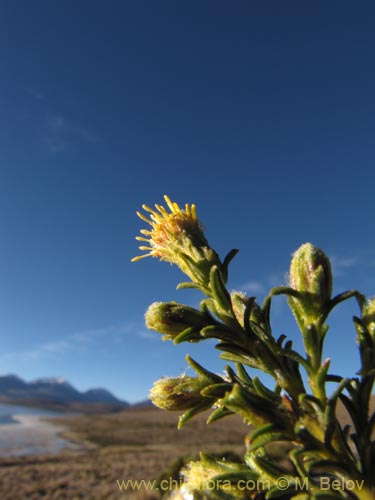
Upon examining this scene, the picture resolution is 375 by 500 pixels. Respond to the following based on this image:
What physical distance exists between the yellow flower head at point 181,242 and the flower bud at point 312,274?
390 mm

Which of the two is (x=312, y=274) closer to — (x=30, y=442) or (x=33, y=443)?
(x=33, y=443)

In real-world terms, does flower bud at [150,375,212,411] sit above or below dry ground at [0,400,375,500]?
above

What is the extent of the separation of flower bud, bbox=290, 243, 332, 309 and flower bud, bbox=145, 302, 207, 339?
45cm

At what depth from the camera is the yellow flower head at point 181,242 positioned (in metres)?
2.00

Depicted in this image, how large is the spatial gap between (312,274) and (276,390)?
531mm

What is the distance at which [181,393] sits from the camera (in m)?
1.83

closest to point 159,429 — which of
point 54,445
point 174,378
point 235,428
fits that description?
point 235,428

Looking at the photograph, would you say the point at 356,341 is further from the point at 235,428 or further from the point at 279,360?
the point at 235,428

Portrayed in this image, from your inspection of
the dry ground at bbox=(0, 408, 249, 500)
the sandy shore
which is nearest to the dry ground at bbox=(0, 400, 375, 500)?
the dry ground at bbox=(0, 408, 249, 500)

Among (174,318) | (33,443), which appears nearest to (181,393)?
(174,318)

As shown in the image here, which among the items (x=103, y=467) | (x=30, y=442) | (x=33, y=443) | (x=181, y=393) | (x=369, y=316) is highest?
(x=30, y=442)

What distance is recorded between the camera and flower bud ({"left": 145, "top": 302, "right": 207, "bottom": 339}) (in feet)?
5.94

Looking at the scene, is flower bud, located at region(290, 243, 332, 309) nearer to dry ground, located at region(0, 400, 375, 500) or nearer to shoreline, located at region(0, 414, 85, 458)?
dry ground, located at region(0, 400, 375, 500)

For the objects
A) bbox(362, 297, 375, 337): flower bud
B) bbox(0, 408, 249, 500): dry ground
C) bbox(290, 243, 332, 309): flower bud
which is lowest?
bbox(0, 408, 249, 500): dry ground
